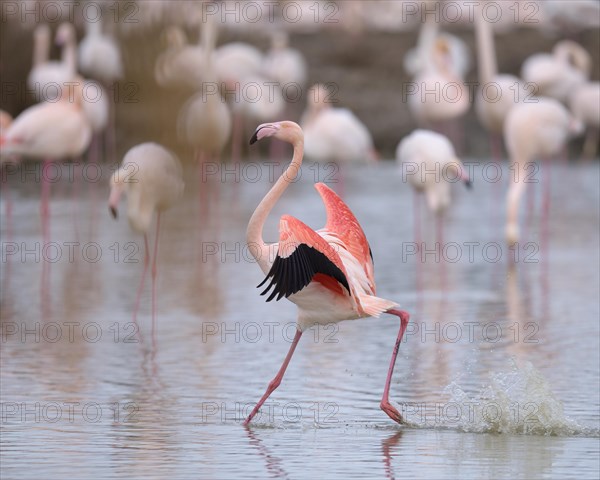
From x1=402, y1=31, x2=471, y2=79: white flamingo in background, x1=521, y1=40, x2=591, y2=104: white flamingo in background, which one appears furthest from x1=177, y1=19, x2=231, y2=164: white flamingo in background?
x1=402, y1=31, x2=471, y2=79: white flamingo in background

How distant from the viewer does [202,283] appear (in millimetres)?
9977

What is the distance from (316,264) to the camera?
5.70 meters

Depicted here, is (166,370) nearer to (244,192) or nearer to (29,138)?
(29,138)

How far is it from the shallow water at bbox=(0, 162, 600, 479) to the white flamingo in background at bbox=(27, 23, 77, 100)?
14.5ft

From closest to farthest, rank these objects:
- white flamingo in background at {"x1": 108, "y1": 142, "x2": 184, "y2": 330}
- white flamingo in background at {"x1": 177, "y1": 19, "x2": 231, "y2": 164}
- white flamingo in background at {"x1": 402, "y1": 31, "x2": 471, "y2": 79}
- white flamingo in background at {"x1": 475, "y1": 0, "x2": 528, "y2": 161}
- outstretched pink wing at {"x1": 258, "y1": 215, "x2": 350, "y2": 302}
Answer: outstretched pink wing at {"x1": 258, "y1": 215, "x2": 350, "y2": 302}, white flamingo in background at {"x1": 108, "y1": 142, "x2": 184, "y2": 330}, white flamingo in background at {"x1": 177, "y1": 19, "x2": 231, "y2": 164}, white flamingo in background at {"x1": 475, "y1": 0, "x2": 528, "y2": 161}, white flamingo in background at {"x1": 402, "y1": 31, "x2": 471, "y2": 79}

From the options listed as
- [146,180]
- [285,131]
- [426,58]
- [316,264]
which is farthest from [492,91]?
[316,264]

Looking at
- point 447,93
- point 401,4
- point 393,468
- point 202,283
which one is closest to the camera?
point 393,468

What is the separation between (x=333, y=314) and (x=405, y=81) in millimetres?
17454

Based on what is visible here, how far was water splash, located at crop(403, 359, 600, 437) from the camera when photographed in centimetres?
567

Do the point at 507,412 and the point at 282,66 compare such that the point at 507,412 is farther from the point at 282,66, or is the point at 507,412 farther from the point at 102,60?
the point at 282,66

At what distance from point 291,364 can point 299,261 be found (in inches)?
68.4

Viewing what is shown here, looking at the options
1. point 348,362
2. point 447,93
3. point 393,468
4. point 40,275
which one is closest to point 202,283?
point 40,275

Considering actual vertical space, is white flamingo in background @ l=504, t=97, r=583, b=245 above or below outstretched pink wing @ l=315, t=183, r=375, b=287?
above

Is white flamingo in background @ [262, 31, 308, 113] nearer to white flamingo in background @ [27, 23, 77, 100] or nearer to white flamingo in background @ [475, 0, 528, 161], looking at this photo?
white flamingo in background @ [27, 23, 77, 100]
